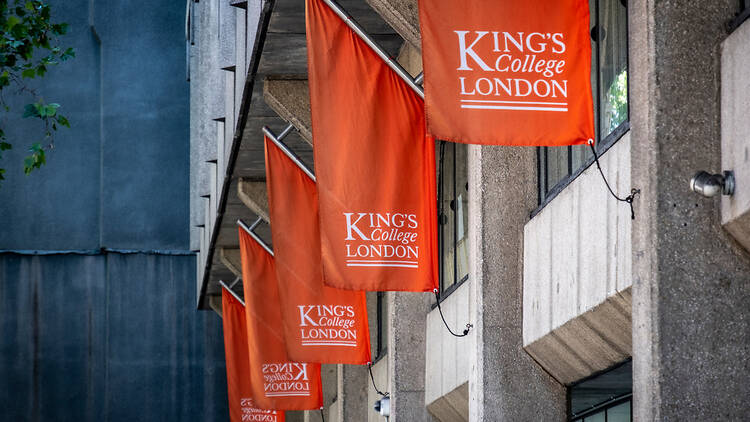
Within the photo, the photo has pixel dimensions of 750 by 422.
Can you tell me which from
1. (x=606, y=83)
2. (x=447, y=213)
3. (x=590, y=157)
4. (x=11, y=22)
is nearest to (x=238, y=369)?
(x=447, y=213)

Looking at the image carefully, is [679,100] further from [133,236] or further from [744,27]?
[133,236]

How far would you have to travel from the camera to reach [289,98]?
1969cm

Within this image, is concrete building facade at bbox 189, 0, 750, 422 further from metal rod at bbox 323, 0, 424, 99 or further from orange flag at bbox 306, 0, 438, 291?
metal rod at bbox 323, 0, 424, 99

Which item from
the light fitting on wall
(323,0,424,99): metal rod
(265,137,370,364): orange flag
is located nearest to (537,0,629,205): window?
(323,0,424,99): metal rod

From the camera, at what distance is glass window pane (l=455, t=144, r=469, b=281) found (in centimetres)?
1666

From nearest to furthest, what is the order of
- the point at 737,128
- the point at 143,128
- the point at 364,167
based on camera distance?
the point at 737,128
the point at 364,167
the point at 143,128

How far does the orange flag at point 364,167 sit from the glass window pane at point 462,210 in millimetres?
3759

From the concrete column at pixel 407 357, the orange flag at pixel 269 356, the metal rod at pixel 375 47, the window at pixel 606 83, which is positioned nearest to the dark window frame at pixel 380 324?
the orange flag at pixel 269 356

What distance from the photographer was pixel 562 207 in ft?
39.4

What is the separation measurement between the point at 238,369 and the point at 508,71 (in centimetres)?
1844

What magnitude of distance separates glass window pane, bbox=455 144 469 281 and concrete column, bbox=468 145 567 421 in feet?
10.4

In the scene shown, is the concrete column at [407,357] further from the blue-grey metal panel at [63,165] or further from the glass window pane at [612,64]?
the blue-grey metal panel at [63,165]

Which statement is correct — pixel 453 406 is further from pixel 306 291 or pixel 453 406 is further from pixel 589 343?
pixel 589 343

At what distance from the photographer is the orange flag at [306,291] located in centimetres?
1673
